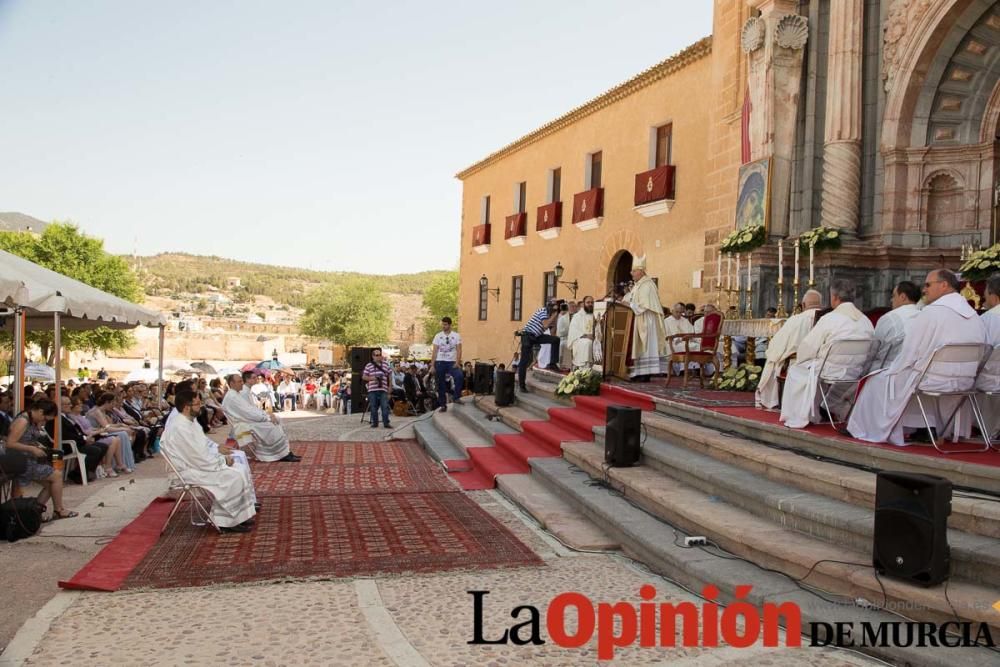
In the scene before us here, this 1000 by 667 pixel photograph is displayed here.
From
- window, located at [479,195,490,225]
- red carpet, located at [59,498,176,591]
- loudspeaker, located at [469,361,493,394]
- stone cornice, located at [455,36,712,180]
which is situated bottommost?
red carpet, located at [59,498,176,591]

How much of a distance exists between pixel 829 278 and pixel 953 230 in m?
1.85

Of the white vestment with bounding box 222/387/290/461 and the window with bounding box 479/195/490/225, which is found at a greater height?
the window with bounding box 479/195/490/225

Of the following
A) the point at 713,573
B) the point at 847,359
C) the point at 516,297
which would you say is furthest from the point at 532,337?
the point at 516,297

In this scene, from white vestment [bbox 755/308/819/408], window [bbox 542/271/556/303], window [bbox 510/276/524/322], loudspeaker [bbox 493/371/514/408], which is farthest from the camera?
window [bbox 510/276/524/322]

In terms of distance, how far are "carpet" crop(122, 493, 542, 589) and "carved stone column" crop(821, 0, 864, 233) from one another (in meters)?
7.18

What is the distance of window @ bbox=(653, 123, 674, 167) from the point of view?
701 inches

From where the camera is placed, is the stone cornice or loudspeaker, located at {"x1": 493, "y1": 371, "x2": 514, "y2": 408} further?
the stone cornice

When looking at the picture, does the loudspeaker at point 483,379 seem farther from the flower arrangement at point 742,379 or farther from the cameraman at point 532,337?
the flower arrangement at point 742,379

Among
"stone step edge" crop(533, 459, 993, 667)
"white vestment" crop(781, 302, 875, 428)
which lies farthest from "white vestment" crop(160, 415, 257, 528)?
"white vestment" crop(781, 302, 875, 428)

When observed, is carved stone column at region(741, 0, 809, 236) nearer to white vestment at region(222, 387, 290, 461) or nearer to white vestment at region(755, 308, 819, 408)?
white vestment at region(755, 308, 819, 408)

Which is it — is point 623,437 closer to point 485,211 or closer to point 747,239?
point 747,239

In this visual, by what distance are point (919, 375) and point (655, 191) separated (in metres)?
12.0

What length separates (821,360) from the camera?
6.81 meters

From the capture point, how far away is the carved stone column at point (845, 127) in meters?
11.4
